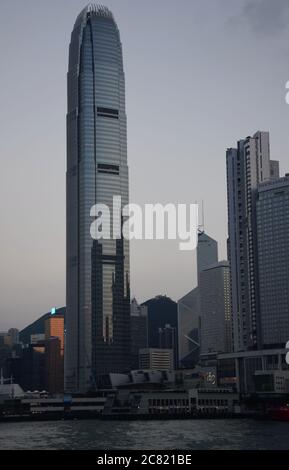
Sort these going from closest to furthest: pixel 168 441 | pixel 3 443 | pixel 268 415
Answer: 1. pixel 168 441
2. pixel 3 443
3. pixel 268 415

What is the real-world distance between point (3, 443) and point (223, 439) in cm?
3264
